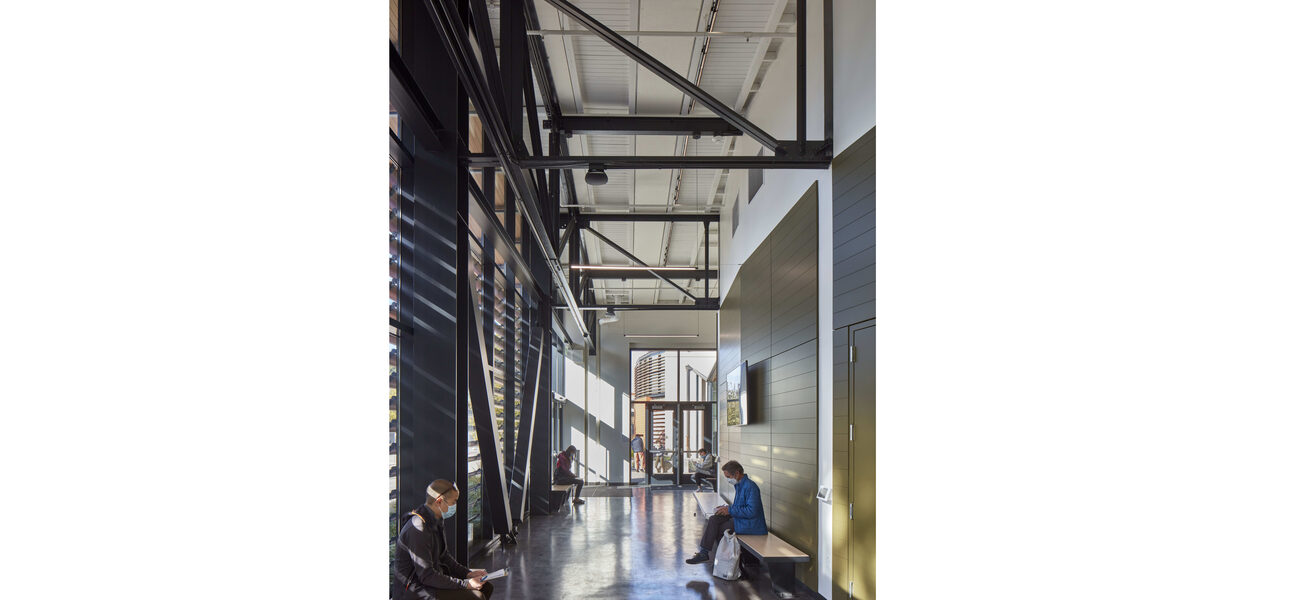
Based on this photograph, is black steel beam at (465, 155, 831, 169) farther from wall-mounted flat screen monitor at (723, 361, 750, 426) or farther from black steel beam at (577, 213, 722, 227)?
black steel beam at (577, 213, 722, 227)

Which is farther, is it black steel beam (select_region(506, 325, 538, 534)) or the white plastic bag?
black steel beam (select_region(506, 325, 538, 534))

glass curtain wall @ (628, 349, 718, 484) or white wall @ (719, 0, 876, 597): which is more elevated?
white wall @ (719, 0, 876, 597)

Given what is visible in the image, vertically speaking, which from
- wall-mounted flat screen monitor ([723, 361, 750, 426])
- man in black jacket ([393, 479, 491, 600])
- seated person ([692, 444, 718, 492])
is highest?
wall-mounted flat screen monitor ([723, 361, 750, 426])

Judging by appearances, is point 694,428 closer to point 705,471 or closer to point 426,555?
point 705,471

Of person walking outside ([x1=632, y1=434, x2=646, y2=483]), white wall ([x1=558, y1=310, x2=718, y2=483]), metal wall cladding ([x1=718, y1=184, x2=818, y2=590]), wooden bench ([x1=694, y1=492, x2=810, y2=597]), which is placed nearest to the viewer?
wooden bench ([x1=694, y1=492, x2=810, y2=597])

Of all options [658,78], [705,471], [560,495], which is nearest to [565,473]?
[560,495]

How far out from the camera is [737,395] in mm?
11000

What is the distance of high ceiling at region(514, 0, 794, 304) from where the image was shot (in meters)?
6.48

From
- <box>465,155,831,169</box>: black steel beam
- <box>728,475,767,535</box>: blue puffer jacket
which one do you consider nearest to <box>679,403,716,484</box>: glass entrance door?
<box>728,475,767,535</box>: blue puffer jacket

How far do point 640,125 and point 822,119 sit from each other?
3.12m

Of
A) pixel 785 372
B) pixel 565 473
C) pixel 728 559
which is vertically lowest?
pixel 565 473

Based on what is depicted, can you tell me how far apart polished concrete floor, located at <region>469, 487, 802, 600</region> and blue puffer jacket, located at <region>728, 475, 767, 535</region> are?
39 cm

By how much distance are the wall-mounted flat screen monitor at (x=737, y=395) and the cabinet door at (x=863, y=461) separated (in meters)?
4.54
